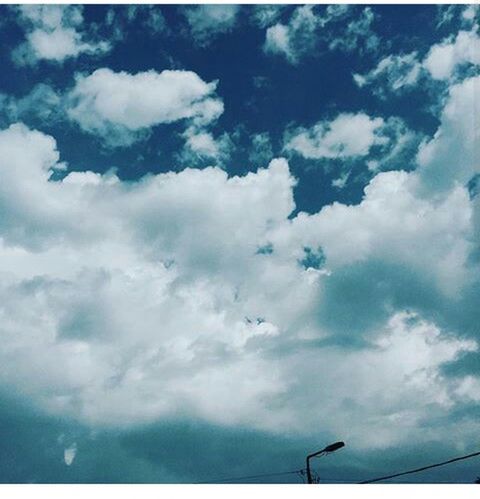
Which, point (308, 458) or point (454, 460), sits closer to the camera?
point (454, 460)
